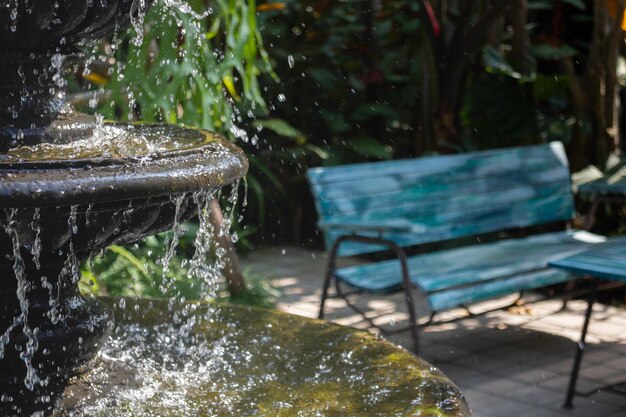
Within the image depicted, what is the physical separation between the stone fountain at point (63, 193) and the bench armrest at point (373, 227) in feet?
4.65

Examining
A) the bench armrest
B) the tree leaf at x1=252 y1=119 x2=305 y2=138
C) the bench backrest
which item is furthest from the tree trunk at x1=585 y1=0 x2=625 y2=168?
the bench armrest

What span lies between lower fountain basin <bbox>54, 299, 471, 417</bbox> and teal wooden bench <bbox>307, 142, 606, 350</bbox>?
118 cm

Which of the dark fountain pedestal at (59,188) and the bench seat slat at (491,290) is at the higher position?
the dark fountain pedestal at (59,188)

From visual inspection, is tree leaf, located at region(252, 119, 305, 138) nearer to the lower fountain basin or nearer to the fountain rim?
the lower fountain basin

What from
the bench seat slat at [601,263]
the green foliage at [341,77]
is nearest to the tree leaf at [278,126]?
the green foliage at [341,77]

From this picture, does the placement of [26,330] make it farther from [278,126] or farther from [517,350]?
[278,126]

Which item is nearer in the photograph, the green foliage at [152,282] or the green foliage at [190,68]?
the green foliage at [190,68]

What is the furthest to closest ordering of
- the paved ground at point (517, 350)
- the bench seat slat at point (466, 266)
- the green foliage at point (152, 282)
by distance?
the green foliage at point (152, 282) → the bench seat slat at point (466, 266) → the paved ground at point (517, 350)

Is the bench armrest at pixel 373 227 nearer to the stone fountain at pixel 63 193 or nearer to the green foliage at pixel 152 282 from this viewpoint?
the green foliage at pixel 152 282

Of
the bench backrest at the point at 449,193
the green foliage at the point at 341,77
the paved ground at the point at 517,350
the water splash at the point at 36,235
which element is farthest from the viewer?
the green foliage at the point at 341,77

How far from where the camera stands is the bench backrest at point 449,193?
4875 millimetres

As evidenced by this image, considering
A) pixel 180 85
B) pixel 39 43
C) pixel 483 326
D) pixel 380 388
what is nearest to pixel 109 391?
pixel 380 388

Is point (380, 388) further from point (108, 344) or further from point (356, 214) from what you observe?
point (356, 214)

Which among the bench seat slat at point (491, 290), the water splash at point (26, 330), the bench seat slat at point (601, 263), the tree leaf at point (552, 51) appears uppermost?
the tree leaf at point (552, 51)
